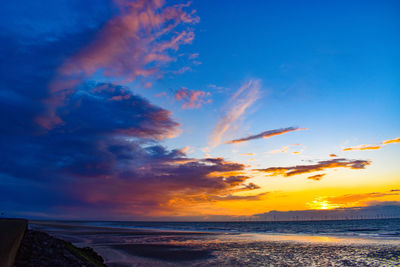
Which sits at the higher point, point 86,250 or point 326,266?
point 86,250

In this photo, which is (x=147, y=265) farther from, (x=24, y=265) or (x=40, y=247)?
(x=24, y=265)

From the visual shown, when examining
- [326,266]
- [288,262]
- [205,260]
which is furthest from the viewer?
[205,260]

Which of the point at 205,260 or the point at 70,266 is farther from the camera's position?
the point at 205,260

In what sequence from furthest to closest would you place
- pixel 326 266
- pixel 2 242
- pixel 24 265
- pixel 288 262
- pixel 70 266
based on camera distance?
pixel 288 262 → pixel 326 266 → pixel 70 266 → pixel 24 265 → pixel 2 242

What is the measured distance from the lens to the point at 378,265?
23406 millimetres

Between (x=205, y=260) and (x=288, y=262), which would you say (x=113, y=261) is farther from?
(x=288, y=262)

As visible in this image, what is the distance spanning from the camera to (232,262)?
81.1 feet

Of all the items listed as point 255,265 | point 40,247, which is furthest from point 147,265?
point 40,247

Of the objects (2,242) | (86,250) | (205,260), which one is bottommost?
(205,260)

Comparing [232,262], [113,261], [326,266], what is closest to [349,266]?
[326,266]

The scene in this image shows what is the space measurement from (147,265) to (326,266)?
52.4ft

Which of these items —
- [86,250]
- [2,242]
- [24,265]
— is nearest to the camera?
[2,242]

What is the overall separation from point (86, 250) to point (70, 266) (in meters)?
9.48

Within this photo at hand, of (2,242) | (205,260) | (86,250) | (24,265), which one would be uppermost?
(2,242)
